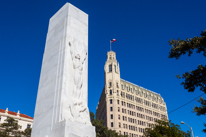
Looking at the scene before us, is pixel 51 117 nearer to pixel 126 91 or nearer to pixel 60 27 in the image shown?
pixel 60 27

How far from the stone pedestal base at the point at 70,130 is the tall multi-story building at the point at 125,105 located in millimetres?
85544

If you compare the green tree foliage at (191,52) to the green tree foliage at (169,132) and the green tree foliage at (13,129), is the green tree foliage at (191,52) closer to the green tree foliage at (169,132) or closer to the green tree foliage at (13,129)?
the green tree foliage at (169,132)

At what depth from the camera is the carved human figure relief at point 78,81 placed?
1288 cm

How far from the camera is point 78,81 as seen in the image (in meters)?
14.2

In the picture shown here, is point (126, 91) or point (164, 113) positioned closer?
point (126, 91)

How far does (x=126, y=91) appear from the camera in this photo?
114 metres

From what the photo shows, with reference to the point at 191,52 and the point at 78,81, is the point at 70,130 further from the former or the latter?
the point at 191,52

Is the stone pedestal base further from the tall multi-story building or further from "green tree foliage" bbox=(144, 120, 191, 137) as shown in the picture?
the tall multi-story building

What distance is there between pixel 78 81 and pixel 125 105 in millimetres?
95733

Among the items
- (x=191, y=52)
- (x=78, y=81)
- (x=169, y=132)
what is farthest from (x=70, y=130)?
(x=169, y=132)

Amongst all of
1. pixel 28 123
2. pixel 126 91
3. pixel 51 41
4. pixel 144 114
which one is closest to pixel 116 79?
pixel 126 91

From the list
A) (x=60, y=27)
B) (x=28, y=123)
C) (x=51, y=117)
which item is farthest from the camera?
(x=28, y=123)

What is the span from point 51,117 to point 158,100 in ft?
414

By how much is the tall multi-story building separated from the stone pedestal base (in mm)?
85544
